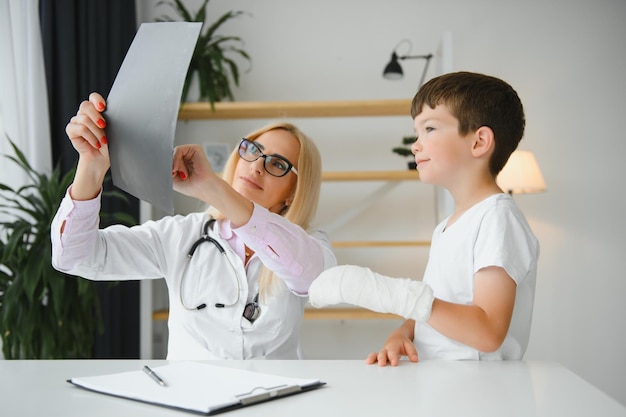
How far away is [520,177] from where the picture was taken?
328 cm

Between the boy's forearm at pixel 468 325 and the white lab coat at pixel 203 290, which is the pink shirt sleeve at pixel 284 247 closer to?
the white lab coat at pixel 203 290

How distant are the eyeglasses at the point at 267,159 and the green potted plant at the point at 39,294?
3.86 ft

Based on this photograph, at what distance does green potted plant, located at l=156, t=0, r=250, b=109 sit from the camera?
3.51 metres

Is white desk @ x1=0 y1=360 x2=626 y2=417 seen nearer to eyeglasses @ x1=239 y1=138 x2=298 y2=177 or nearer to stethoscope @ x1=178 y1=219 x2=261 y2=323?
stethoscope @ x1=178 y1=219 x2=261 y2=323

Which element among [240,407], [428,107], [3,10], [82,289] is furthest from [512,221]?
[3,10]

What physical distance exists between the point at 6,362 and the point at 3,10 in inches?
87.0

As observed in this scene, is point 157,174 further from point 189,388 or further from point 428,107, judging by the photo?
point 428,107

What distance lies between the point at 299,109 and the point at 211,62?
608 mm

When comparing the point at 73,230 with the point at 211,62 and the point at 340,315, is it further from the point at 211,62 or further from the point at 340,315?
the point at 211,62

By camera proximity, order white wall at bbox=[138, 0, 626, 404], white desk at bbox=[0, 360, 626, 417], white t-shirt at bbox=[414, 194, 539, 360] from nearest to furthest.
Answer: white desk at bbox=[0, 360, 626, 417] → white t-shirt at bbox=[414, 194, 539, 360] → white wall at bbox=[138, 0, 626, 404]

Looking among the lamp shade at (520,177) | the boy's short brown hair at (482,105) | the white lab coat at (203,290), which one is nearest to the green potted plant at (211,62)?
the lamp shade at (520,177)

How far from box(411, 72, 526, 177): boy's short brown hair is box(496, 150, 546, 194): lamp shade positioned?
1.97m

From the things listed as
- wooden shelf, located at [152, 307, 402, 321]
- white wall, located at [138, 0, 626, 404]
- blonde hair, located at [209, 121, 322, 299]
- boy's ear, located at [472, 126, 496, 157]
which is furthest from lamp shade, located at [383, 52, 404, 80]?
boy's ear, located at [472, 126, 496, 157]

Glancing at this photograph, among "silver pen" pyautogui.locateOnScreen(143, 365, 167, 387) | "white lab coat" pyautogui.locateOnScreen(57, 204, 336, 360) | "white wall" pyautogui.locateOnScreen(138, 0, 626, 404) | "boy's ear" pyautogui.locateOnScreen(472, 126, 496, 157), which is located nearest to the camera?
"silver pen" pyautogui.locateOnScreen(143, 365, 167, 387)
